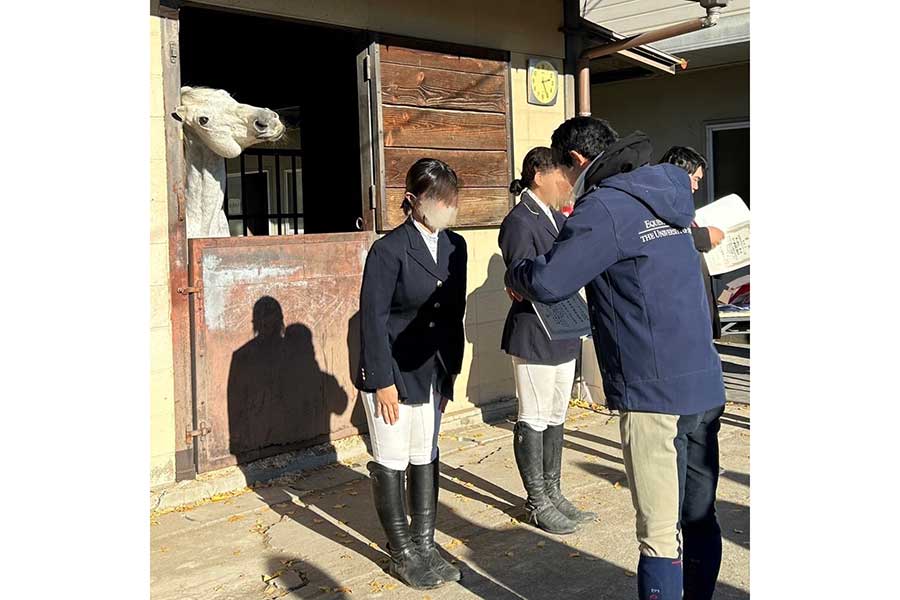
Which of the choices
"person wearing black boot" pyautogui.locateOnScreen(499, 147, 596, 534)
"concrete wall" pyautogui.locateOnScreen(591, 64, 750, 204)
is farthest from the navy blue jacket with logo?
"concrete wall" pyautogui.locateOnScreen(591, 64, 750, 204)

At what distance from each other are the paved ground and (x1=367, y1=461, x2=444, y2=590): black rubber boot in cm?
6

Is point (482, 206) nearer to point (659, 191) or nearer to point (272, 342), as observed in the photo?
point (272, 342)

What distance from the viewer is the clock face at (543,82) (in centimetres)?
718

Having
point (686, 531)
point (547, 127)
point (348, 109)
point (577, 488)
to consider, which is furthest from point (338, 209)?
point (686, 531)

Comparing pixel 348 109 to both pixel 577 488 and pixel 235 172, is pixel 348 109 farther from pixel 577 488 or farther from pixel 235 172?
pixel 577 488

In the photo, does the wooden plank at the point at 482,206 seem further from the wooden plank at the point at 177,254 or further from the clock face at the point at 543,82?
the wooden plank at the point at 177,254

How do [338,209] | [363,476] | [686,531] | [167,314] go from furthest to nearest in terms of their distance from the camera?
1. [338,209]
2. [363,476]
3. [167,314]
4. [686,531]

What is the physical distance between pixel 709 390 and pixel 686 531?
0.61 metres

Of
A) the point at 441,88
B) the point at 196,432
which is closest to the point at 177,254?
the point at 196,432

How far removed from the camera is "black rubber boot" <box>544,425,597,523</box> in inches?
186

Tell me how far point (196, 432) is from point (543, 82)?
3881mm

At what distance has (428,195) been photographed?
397cm

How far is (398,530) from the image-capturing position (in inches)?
158

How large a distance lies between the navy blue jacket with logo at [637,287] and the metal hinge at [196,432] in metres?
2.84
